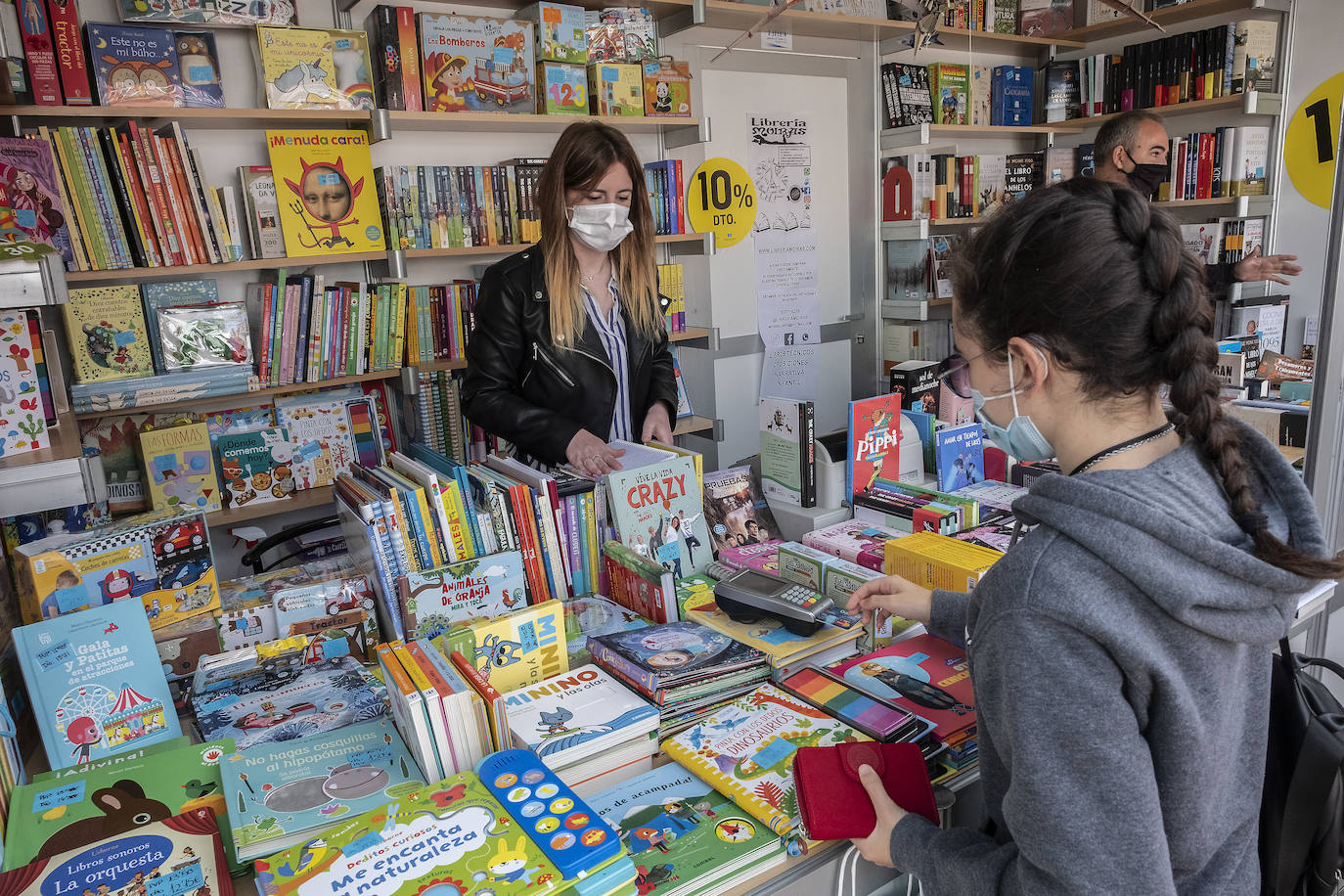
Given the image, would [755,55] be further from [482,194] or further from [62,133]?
[62,133]

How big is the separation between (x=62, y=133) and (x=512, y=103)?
4.68ft

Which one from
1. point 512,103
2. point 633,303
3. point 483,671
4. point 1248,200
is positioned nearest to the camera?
point 483,671

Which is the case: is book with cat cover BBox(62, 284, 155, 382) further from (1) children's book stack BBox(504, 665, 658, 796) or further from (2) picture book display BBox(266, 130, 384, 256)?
(1) children's book stack BBox(504, 665, 658, 796)

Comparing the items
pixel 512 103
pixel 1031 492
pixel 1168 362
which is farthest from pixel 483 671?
pixel 512 103

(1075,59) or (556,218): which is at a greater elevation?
(1075,59)

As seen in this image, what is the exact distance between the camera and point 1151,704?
32.4 inches

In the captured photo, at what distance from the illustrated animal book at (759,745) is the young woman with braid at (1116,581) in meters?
0.16

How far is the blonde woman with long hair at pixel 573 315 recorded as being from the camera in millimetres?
2387

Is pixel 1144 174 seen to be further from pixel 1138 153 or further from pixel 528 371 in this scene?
pixel 528 371

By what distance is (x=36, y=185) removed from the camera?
7.87 ft

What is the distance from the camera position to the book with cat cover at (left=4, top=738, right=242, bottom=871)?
113cm

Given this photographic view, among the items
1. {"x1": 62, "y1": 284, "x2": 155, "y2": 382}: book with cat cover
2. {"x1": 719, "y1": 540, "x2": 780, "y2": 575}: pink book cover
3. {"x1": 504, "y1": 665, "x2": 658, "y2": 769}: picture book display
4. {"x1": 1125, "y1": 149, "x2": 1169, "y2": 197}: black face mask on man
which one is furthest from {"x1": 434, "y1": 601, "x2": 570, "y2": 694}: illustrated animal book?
{"x1": 1125, "y1": 149, "x2": 1169, "y2": 197}: black face mask on man

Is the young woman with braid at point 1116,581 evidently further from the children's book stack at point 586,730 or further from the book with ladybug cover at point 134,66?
the book with ladybug cover at point 134,66

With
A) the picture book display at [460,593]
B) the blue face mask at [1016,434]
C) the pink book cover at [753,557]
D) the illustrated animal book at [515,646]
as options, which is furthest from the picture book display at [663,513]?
→ the blue face mask at [1016,434]
